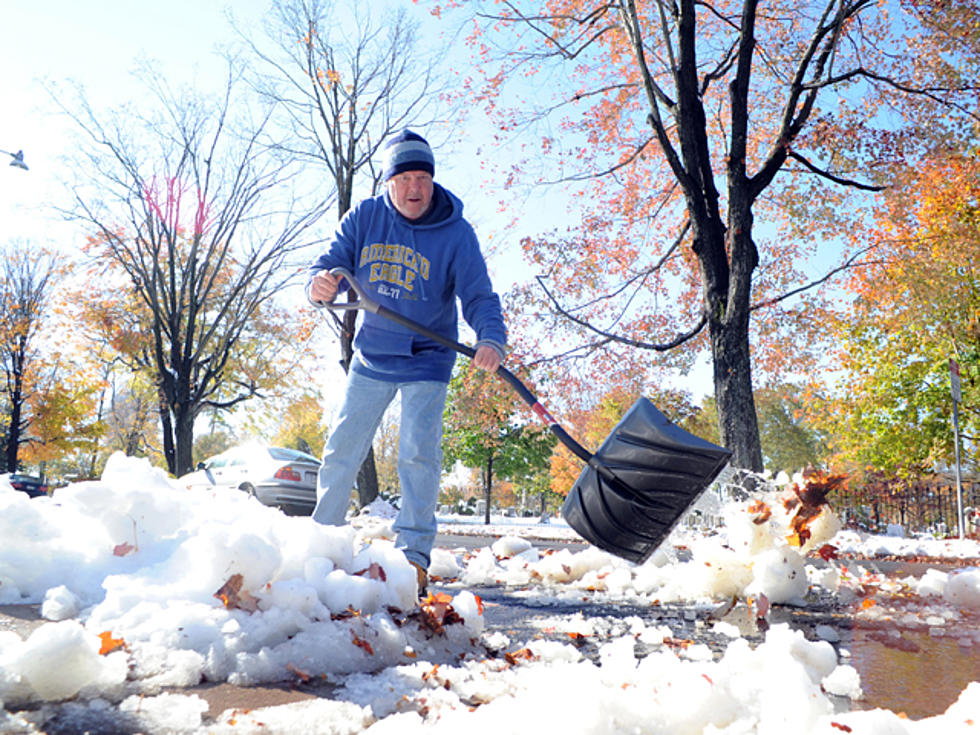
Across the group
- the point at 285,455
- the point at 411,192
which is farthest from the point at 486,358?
the point at 285,455

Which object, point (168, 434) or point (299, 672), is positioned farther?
point (168, 434)

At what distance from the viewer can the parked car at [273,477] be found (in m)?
12.7

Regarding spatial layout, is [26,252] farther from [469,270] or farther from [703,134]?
[469,270]

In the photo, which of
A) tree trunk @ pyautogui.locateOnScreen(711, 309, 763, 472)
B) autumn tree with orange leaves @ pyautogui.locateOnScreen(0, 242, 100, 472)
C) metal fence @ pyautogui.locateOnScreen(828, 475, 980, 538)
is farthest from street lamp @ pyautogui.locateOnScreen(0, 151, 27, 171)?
metal fence @ pyautogui.locateOnScreen(828, 475, 980, 538)

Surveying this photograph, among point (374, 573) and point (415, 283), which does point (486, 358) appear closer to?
point (415, 283)

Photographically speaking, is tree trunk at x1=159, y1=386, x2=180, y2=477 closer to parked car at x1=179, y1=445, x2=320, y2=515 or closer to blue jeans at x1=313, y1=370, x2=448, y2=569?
parked car at x1=179, y1=445, x2=320, y2=515

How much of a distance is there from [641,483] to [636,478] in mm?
29

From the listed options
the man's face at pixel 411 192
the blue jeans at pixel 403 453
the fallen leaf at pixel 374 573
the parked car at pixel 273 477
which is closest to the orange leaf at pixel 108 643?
the fallen leaf at pixel 374 573

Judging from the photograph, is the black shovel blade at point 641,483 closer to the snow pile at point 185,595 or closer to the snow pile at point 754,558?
the snow pile at point 754,558

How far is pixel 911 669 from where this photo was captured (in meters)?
2.13

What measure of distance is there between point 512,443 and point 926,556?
91.1 ft

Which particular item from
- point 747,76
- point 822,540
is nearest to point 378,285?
point 822,540

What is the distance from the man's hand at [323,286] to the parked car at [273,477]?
1016cm

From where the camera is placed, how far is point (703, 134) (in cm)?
836
